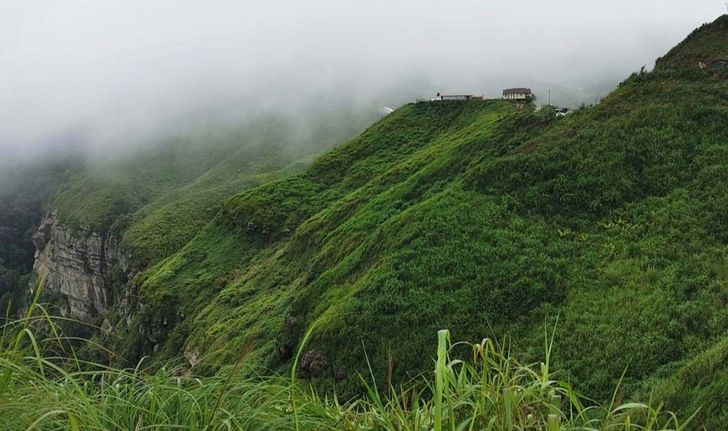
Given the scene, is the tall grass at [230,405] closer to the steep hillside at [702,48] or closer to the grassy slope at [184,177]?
the steep hillside at [702,48]

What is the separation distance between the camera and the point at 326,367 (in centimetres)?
1794

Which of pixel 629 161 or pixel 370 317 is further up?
pixel 629 161

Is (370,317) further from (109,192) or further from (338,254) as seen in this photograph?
(109,192)

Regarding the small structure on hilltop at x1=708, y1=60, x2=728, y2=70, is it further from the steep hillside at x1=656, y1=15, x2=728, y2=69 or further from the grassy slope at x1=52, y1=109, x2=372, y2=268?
the grassy slope at x1=52, y1=109, x2=372, y2=268

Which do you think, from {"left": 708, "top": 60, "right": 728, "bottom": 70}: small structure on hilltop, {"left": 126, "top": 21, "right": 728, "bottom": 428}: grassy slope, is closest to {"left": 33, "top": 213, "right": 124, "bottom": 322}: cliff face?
{"left": 126, "top": 21, "right": 728, "bottom": 428}: grassy slope

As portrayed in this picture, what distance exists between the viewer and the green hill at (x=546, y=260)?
492 inches

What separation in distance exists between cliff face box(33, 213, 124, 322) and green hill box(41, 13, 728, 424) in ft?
239

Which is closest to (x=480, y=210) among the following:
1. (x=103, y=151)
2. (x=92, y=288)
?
(x=92, y=288)

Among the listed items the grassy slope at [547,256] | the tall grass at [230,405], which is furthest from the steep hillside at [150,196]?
the tall grass at [230,405]

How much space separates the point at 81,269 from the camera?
110 metres

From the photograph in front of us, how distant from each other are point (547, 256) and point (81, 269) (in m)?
113

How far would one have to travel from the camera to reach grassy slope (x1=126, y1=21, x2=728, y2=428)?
1323cm

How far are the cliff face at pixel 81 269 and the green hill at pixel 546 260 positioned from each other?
239 feet

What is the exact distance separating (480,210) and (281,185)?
36413mm
